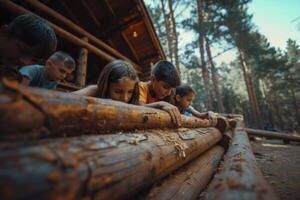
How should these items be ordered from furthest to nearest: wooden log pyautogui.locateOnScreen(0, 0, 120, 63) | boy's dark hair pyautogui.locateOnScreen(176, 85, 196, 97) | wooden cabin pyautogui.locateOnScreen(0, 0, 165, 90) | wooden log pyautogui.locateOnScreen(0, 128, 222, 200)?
wooden cabin pyautogui.locateOnScreen(0, 0, 165, 90) → boy's dark hair pyautogui.locateOnScreen(176, 85, 196, 97) → wooden log pyautogui.locateOnScreen(0, 0, 120, 63) → wooden log pyautogui.locateOnScreen(0, 128, 222, 200)

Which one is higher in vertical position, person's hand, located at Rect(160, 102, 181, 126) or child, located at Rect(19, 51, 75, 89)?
child, located at Rect(19, 51, 75, 89)

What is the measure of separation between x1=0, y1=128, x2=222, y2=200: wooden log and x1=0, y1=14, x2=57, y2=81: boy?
Result: 1.43m

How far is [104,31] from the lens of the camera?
6426mm

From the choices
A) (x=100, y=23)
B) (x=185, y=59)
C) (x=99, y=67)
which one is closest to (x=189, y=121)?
(x=100, y=23)

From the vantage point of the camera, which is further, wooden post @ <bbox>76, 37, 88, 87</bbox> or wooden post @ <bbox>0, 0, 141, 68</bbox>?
wooden post @ <bbox>76, 37, 88, 87</bbox>

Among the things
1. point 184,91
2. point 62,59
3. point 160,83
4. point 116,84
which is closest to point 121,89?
point 116,84

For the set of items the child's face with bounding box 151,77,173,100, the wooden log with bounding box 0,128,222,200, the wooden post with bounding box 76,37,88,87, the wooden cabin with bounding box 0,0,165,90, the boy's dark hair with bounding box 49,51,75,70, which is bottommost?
the wooden log with bounding box 0,128,222,200

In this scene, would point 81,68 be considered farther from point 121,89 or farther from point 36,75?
point 121,89

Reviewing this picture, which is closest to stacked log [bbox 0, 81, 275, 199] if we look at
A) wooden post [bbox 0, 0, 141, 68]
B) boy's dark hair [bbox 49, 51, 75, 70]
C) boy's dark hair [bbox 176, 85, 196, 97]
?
boy's dark hair [bbox 49, 51, 75, 70]

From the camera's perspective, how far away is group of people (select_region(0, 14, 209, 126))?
1.69m

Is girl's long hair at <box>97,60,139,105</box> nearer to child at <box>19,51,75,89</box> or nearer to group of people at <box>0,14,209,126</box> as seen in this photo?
group of people at <box>0,14,209,126</box>

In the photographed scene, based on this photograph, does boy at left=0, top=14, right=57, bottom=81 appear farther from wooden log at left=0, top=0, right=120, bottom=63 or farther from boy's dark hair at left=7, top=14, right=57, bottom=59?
wooden log at left=0, top=0, right=120, bottom=63

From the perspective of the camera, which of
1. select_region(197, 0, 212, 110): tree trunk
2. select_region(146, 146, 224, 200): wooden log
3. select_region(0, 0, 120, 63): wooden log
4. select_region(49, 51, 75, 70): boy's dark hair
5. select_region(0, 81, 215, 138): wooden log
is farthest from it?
select_region(197, 0, 212, 110): tree trunk

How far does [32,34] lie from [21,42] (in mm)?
128
